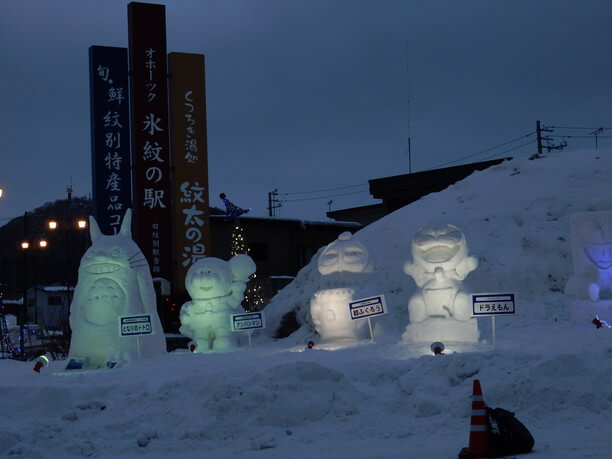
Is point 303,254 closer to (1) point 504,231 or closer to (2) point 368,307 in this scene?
(1) point 504,231

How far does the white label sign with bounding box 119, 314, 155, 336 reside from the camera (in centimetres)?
1175

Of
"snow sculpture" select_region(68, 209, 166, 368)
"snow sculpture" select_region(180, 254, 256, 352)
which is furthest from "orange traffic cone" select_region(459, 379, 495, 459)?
"snow sculpture" select_region(180, 254, 256, 352)

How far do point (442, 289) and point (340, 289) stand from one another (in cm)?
210

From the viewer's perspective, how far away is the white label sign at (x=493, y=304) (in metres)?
10.8

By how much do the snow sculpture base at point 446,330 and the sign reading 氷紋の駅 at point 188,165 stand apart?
28.8 ft

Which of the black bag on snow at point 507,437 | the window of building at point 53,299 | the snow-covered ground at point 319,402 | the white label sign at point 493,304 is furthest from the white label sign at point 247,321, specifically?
the window of building at point 53,299

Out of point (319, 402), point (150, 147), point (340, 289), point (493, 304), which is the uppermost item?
point (150, 147)

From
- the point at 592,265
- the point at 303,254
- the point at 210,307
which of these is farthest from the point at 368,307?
the point at 303,254

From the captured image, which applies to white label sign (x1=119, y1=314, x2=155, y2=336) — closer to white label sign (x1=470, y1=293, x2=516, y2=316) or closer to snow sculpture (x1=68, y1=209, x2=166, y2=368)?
snow sculpture (x1=68, y1=209, x2=166, y2=368)

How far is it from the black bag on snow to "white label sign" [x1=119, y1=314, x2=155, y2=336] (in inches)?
252

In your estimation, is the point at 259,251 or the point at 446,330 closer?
the point at 446,330

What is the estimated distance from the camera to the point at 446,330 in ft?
39.5

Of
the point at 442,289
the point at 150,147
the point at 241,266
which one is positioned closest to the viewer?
the point at 442,289

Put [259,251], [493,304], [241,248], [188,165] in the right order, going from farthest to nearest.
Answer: [259,251] → [241,248] → [188,165] → [493,304]
